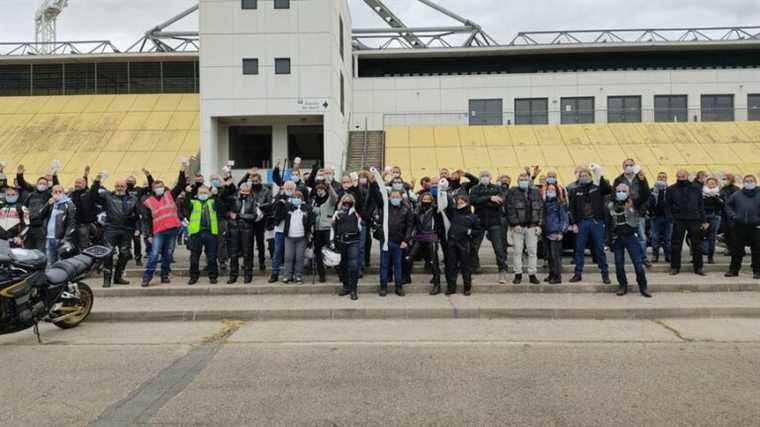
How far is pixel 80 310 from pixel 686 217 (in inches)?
411

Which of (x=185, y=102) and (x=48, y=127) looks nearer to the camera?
(x=48, y=127)

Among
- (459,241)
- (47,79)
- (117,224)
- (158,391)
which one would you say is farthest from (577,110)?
(47,79)

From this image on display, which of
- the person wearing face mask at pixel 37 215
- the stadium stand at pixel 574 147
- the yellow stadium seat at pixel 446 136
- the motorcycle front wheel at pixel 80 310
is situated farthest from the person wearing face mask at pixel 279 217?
the yellow stadium seat at pixel 446 136

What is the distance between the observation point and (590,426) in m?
4.21

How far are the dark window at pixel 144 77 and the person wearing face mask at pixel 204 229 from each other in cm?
3151

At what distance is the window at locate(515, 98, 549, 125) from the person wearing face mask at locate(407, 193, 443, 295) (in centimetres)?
2745

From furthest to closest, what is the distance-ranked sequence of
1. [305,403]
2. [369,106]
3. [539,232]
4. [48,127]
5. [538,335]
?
1. [369,106]
2. [48,127]
3. [539,232]
4. [538,335]
5. [305,403]

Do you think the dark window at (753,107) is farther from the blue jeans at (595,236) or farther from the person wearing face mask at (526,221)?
the person wearing face mask at (526,221)

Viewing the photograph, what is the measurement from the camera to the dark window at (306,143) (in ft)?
101

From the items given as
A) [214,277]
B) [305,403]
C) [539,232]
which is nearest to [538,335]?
[539,232]

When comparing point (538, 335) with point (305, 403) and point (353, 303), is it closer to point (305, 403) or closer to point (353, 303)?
point (353, 303)

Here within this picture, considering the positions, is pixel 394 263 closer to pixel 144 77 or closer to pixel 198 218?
pixel 198 218

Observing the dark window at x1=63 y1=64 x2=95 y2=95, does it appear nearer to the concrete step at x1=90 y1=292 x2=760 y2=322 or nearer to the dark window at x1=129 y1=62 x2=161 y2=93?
the dark window at x1=129 y1=62 x2=161 y2=93

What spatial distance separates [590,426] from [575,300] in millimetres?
4912
